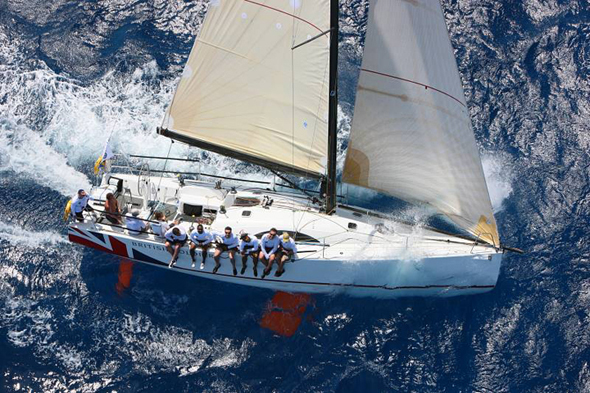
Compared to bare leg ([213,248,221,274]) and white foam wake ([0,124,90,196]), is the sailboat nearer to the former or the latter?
bare leg ([213,248,221,274])

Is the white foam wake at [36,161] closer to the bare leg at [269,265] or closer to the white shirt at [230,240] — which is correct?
the white shirt at [230,240]

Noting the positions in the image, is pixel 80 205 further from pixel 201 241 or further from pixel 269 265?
pixel 269 265

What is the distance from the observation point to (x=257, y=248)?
16.1 metres

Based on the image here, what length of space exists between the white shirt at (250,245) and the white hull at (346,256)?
65 cm

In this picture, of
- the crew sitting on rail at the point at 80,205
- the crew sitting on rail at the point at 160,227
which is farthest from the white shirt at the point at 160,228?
the crew sitting on rail at the point at 80,205

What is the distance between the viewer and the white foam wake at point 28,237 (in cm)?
1814

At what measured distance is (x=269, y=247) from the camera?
52.9 ft

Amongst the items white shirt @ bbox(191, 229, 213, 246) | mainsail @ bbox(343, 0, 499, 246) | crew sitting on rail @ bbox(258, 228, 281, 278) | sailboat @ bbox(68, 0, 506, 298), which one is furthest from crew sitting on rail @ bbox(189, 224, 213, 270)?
mainsail @ bbox(343, 0, 499, 246)

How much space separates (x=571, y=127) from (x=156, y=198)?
1439cm

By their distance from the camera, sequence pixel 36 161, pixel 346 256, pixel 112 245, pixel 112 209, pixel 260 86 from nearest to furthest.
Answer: pixel 260 86, pixel 346 256, pixel 112 209, pixel 112 245, pixel 36 161

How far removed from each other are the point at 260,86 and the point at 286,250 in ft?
14.6

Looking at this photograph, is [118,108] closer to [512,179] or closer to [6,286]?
[6,286]

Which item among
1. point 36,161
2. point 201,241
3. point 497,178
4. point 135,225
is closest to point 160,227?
point 135,225

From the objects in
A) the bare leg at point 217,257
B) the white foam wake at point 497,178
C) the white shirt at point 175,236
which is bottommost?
the bare leg at point 217,257
